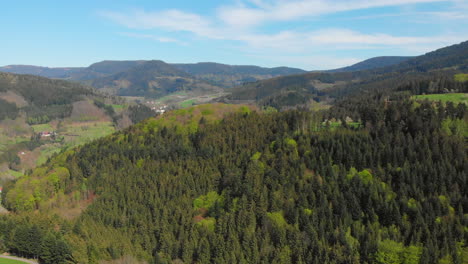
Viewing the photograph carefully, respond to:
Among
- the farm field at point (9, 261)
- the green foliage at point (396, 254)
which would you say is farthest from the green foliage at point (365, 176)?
the farm field at point (9, 261)

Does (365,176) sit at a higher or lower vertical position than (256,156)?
lower

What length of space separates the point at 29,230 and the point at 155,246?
4025 centimetres

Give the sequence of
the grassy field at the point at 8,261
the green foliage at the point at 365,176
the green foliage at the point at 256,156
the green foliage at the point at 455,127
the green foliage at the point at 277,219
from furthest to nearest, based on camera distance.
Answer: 1. the green foliage at the point at 256,156
2. the green foliage at the point at 455,127
3. the green foliage at the point at 365,176
4. the green foliage at the point at 277,219
5. the grassy field at the point at 8,261

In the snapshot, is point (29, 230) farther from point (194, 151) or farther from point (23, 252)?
point (194, 151)

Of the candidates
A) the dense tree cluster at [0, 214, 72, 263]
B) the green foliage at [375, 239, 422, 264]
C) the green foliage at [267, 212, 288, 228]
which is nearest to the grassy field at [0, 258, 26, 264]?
the dense tree cluster at [0, 214, 72, 263]

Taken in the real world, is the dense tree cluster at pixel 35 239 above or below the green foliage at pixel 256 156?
A: below

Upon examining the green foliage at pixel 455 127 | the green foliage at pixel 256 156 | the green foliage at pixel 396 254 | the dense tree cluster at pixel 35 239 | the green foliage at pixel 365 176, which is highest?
the green foliage at pixel 455 127

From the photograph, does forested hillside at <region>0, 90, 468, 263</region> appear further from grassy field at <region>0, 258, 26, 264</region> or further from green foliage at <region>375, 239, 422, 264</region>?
grassy field at <region>0, 258, 26, 264</region>

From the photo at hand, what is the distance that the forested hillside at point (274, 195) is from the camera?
296 ft

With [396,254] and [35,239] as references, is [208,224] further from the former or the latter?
[396,254]

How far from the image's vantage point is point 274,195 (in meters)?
→ 110

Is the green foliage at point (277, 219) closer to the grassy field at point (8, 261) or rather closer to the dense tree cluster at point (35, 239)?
the dense tree cluster at point (35, 239)

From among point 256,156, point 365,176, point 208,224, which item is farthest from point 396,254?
point 256,156

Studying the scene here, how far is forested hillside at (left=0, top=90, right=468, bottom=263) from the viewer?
9025 centimetres
